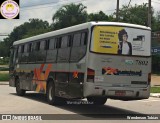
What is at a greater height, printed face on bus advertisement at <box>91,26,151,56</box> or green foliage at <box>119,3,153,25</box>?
green foliage at <box>119,3,153,25</box>

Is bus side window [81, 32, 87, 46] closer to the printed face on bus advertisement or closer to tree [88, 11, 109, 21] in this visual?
the printed face on bus advertisement

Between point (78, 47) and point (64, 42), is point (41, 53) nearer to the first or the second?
point (64, 42)

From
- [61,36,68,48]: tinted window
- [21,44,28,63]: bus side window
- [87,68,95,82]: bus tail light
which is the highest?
[61,36,68,48]: tinted window

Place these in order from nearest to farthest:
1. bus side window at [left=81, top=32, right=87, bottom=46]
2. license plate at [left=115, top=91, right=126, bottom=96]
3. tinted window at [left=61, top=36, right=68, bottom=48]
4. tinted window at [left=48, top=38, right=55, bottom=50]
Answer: license plate at [left=115, top=91, right=126, bottom=96]
bus side window at [left=81, top=32, right=87, bottom=46]
tinted window at [left=61, top=36, right=68, bottom=48]
tinted window at [left=48, top=38, right=55, bottom=50]

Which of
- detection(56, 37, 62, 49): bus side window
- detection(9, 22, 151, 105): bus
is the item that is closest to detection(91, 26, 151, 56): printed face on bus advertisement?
detection(9, 22, 151, 105): bus

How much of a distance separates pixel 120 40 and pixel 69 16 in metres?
78.0

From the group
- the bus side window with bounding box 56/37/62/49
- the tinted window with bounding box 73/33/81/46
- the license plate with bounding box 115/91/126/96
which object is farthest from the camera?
the bus side window with bounding box 56/37/62/49

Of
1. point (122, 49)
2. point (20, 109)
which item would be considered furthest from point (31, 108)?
point (122, 49)

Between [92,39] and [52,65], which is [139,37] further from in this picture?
[52,65]

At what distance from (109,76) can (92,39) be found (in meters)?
1.44

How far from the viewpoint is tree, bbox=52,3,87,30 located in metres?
90.7

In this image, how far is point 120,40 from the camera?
1437 centimetres

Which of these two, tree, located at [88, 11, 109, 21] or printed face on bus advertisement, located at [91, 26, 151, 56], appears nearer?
printed face on bus advertisement, located at [91, 26, 151, 56]

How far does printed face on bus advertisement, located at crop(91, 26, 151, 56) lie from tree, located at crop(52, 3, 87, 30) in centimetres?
7527
